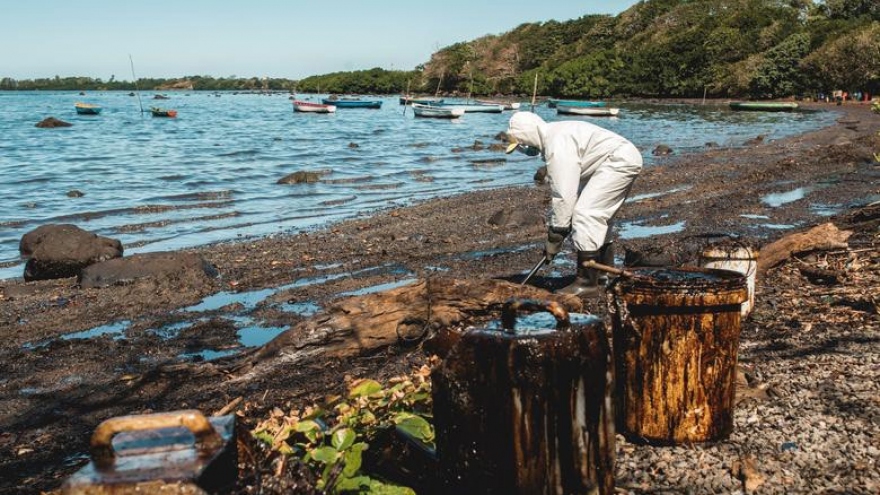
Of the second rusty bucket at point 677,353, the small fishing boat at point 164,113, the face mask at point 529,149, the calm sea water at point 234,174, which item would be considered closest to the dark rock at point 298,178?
the calm sea water at point 234,174

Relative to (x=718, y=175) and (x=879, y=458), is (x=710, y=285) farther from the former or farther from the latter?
(x=718, y=175)

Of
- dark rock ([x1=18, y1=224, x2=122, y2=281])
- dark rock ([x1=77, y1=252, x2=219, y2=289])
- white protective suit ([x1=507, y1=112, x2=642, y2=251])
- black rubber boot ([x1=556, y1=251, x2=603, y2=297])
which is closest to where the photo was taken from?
white protective suit ([x1=507, y1=112, x2=642, y2=251])

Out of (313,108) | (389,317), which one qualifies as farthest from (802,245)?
(313,108)

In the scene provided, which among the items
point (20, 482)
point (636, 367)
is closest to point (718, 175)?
point (636, 367)

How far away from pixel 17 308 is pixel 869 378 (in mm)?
7760

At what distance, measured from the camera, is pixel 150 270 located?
350 inches

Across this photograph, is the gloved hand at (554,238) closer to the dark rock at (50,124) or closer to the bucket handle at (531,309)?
the bucket handle at (531,309)

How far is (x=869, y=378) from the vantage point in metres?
4.09

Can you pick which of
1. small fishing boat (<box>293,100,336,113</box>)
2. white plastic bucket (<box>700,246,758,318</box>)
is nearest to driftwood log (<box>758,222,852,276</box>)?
white plastic bucket (<box>700,246,758,318</box>)

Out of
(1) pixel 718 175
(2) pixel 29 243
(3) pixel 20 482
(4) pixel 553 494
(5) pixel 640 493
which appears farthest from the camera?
(1) pixel 718 175

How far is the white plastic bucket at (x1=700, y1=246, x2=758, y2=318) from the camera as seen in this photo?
5.45 m

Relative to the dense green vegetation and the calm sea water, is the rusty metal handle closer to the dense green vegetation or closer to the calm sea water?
the calm sea water

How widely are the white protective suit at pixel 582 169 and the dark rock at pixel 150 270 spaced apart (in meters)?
4.36

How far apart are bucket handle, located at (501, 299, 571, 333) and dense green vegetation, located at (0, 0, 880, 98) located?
167 ft
